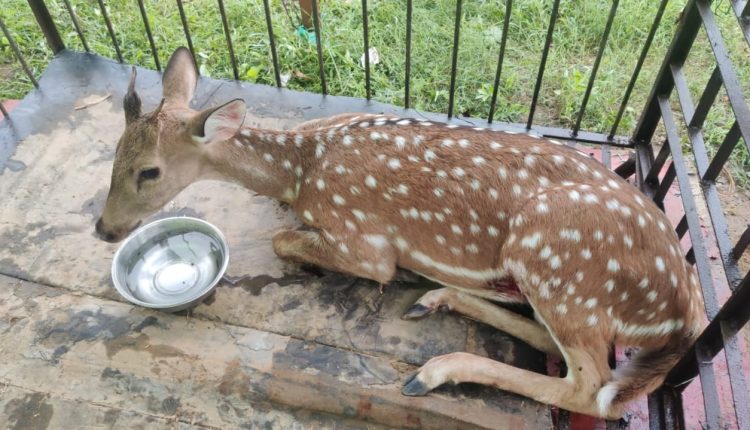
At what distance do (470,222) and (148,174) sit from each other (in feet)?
5.33

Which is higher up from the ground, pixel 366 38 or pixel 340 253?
pixel 366 38

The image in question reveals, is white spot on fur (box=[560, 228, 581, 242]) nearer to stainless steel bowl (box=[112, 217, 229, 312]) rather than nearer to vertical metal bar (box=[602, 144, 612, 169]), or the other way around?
vertical metal bar (box=[602, 144, 612, 169])

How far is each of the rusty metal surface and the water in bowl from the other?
0.39 ft

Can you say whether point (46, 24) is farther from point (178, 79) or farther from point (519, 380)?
point (519, 380)

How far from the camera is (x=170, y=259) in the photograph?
365cm

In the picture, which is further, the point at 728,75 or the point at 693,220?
the point at 693,220

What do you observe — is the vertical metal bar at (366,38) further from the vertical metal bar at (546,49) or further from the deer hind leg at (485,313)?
the deer hind leg at (485,313)

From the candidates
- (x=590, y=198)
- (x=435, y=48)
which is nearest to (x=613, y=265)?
(x=590, y=198)

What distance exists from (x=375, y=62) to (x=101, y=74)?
6.79ft

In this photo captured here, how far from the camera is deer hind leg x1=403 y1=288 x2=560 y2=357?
325 cm

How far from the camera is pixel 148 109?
173 inches

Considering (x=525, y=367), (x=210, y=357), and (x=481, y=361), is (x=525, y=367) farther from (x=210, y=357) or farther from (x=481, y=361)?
(x=210, y=357)

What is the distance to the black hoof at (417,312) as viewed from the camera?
3367 mm

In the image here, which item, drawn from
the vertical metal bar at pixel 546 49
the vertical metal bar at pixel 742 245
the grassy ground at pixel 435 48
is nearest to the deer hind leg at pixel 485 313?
the vertical metal bar at pixel 742 245
